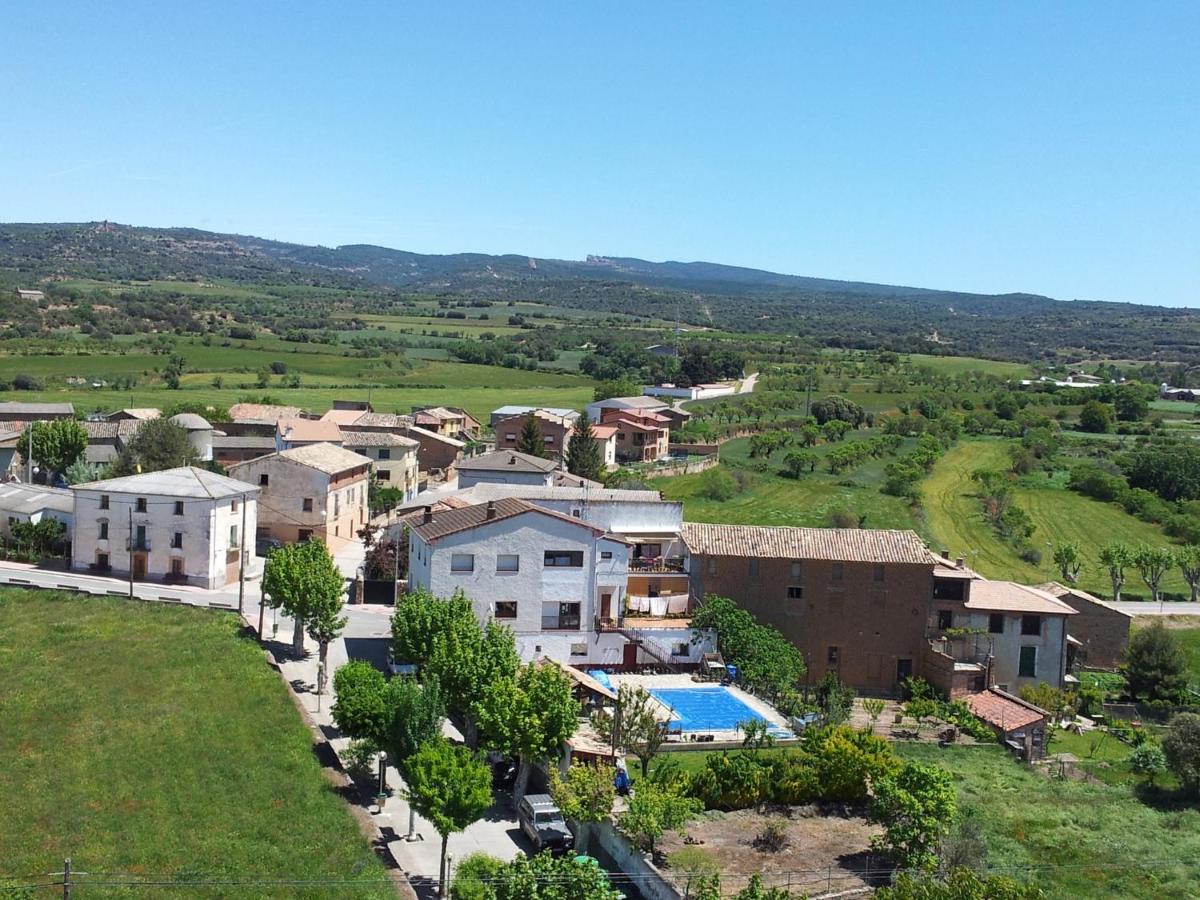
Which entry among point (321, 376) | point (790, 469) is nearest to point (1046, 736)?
point (790, 469)

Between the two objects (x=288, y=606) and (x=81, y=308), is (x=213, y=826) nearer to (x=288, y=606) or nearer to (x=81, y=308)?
(x=288, y=606)

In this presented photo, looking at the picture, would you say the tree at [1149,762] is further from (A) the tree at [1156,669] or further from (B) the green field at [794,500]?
(B) the green field at [794,500]

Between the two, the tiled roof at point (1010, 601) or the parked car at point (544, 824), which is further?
the tiled roof at point (1010, 601)

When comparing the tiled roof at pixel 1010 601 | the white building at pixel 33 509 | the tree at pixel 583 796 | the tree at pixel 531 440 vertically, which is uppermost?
the tree at pixel 531 440

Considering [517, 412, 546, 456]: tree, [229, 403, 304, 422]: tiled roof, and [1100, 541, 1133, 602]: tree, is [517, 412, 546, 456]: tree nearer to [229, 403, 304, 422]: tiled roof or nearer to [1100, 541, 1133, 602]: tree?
[229, 403, 304, 422]: tiled roof

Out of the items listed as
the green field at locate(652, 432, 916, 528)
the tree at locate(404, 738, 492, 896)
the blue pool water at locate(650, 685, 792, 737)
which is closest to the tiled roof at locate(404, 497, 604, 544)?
the blue pool water at locate(650, 685, 792, 737)

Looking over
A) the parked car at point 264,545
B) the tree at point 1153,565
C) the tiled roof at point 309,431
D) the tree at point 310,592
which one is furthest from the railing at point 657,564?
the tiled roof at point 309,431

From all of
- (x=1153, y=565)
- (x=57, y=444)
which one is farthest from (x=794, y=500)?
(x=57, y=444)
